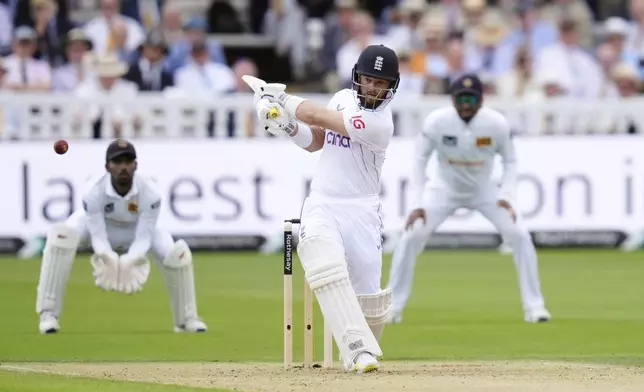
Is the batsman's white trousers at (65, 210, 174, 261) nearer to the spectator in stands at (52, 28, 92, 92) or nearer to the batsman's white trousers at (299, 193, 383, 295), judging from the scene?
the batsman's white trousers at (299, 193, 383, 295)

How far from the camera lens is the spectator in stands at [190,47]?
17.9 m

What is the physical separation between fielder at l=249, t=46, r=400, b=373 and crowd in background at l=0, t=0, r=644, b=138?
858 centimetres

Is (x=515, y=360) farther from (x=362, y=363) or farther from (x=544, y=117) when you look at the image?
(x=544, y=117)

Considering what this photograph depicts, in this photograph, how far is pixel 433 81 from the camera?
59.0 feet

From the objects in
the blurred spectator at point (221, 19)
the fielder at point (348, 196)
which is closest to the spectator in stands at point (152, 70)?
the blurred spectator at point (221, 19)

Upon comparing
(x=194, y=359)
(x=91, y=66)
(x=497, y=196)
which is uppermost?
(x=91, y=66)

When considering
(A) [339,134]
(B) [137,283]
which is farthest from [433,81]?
(A) [339,134]

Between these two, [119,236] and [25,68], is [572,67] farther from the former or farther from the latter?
[119,236]

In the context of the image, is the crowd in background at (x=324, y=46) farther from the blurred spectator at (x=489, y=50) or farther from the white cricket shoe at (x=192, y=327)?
the white cricket shoe at (x=192, y=327)

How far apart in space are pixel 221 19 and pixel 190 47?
276 centimetres

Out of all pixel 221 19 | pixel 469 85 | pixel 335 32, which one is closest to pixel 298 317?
pixel 469 85

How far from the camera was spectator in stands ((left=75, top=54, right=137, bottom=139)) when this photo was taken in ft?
55.8

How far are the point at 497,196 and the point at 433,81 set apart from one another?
19.1 ft

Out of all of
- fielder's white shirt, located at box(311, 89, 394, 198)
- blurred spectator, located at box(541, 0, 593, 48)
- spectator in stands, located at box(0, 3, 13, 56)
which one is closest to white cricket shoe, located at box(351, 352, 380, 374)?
fielder's white shirt, located at box(311, 89, 394, 198)
